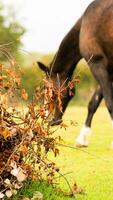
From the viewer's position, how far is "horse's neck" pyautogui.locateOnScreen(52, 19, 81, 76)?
1136cm

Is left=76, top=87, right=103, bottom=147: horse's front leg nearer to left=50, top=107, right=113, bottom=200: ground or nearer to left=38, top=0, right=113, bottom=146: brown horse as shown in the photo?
left=50, top=107, right=113, bottom=200: ground

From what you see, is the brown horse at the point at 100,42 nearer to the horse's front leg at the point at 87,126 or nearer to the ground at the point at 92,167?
the horse's front leg at the point at 87,126

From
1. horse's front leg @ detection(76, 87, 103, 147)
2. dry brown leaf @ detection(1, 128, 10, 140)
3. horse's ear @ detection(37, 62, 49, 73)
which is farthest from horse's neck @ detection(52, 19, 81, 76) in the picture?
dry brown leaf @ detection(1, 128, 10, 140)

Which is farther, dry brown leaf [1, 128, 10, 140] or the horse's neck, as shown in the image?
the horse's neck

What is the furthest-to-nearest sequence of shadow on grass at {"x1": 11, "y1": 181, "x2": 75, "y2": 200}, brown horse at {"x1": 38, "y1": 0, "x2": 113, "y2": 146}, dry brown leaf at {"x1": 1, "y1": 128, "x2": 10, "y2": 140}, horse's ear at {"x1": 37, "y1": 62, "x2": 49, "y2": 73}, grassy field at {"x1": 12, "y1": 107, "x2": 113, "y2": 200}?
horse's ear at {"x1": 37, "y1": 62, "x2": 49, "y2": 73} → brown horse at {"x1": 38, "y1": 0, "x2": 113, "y2": 146} → grassy field at {"x1": 12, "y1": 107, "x2": 113, "y2": 200} → shadow on grass at {"x1": 11, "y1": 181, "x2": 75, "y2": 200} → dry brown leaf at {"x1": 1, "y1": 128, "x2": 10, "y2": 140}

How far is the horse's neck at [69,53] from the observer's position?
11.4 metres

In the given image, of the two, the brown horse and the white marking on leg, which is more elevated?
the brown horse

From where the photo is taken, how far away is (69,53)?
11.6 meters

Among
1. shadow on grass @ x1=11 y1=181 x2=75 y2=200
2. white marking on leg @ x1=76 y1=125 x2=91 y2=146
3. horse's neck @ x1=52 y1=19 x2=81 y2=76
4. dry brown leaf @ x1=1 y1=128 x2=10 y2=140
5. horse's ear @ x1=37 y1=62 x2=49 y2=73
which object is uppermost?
horse's neck @ x1=52 y1=19 x2=81 y2=76

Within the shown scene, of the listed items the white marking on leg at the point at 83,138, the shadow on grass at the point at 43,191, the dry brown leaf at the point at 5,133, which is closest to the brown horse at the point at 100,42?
the white marking on leg at the point at 83,138

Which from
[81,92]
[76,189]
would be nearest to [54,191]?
[76,189]

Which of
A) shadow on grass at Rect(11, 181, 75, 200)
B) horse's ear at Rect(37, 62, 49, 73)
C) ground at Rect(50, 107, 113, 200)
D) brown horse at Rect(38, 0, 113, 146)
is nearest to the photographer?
shadow on grass at Rect(11, 181, 75, 200)

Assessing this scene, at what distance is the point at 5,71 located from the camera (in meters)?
5.65

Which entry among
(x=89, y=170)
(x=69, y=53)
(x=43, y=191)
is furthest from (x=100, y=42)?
(x=43, y=191)
